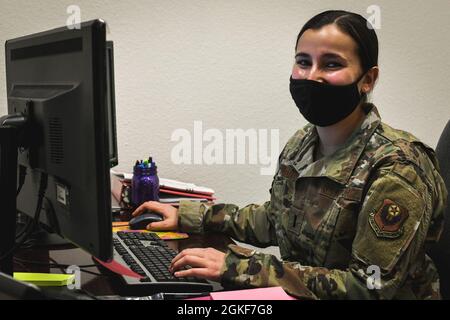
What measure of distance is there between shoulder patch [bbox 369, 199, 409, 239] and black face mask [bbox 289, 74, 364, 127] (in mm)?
295

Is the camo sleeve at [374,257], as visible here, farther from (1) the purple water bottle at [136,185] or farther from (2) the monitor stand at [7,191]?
(1) the purple water bottle at [136,185]

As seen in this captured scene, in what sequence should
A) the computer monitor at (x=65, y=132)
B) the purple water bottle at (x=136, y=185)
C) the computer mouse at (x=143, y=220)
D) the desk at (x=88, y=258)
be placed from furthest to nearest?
the purple water bottle at (x=136, y=185) < the computer mouse at (x=143, y=220) < the desk at (x=88, y=258) < the computer monitor at (x=65, y=132)

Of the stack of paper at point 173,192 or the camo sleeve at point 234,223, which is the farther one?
the stack of paper at point 173,192

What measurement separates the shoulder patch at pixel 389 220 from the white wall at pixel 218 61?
3.67ft

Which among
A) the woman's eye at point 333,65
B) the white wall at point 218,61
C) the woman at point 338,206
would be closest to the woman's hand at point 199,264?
the woman at point 338,206

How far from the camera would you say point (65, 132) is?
834mm

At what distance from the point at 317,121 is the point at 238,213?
345 mm

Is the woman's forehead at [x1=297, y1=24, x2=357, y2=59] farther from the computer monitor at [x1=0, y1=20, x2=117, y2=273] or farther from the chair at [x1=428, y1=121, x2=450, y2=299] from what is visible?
the computer monitor at [x1=0, y1=20, x2=117, y2=273]

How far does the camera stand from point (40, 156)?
94cm

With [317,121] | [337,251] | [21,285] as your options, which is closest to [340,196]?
[337,251]

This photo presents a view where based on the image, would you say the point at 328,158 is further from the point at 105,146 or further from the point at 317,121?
the point at 105,146

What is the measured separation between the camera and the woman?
1.02m

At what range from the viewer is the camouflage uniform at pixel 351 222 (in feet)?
3.35

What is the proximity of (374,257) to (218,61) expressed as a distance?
1.22 metres
